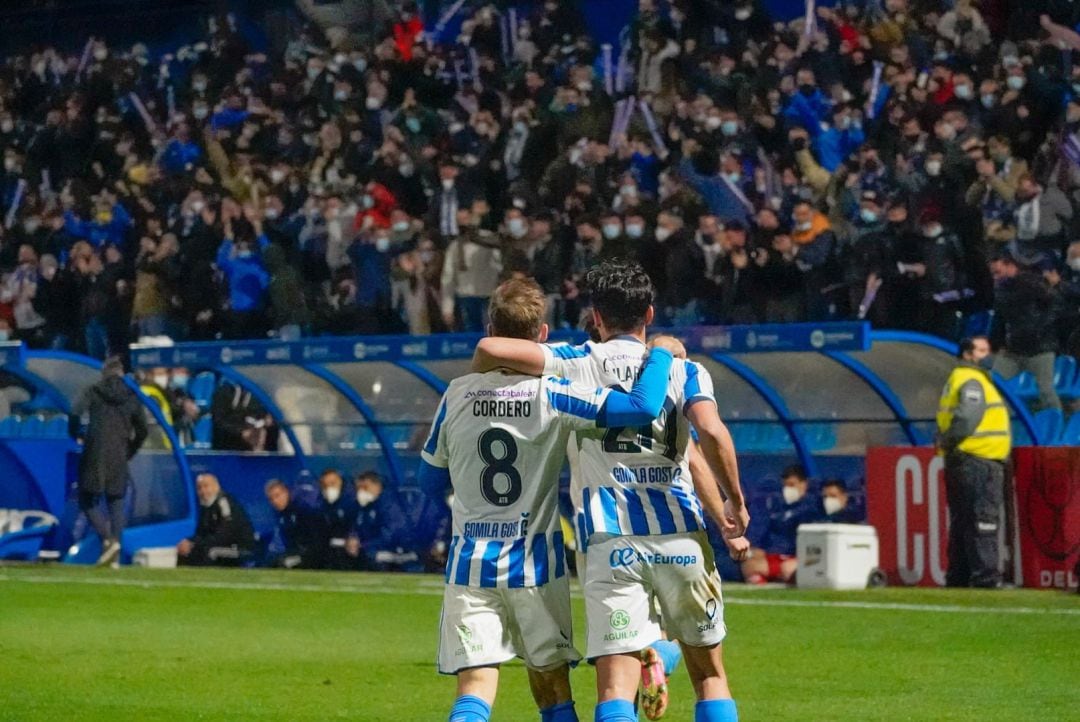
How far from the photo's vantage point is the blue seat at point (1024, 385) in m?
16.7

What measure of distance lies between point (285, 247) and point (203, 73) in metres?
6.29

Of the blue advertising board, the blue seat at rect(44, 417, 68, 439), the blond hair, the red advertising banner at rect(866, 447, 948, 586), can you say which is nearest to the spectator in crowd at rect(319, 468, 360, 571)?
the blue advertising board

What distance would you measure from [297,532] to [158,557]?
1.74 m

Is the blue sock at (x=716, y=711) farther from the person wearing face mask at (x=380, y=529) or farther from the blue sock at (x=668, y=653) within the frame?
the person wearing face mask at (x=380, y=529)

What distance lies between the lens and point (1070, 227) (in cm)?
1708

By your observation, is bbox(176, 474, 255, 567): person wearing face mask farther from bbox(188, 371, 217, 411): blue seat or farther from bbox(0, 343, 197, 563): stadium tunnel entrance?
bbox(188, 371, 217, 411): blue seat

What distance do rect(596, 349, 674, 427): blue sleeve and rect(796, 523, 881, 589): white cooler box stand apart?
1007cm

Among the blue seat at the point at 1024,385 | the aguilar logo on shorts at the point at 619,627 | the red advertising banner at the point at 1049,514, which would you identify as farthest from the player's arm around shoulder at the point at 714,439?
the blue seat at the point at 1024,385

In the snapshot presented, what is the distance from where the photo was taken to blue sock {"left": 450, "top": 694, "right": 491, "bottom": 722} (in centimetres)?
592

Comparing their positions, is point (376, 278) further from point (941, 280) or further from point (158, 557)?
point (941, 280)

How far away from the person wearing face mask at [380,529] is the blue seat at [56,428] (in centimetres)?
435

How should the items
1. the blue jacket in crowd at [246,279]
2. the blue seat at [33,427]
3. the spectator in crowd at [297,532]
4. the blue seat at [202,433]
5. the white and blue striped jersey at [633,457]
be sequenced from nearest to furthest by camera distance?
the white and blue striped jersey at [633,457], the spectator in crowd at [297,532], the blue seat at [202,433], the blue seat at [33,427], the blue jacket in crowd at [246,279]

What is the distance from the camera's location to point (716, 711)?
20.6 feet

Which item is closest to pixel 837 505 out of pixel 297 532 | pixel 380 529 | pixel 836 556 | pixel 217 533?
pixel 836 556
